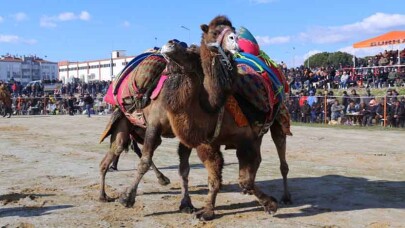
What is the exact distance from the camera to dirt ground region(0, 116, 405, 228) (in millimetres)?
5891

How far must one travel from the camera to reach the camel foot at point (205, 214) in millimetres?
5881

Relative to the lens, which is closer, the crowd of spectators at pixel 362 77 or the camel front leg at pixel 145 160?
the camel front leg at pixel 145 160

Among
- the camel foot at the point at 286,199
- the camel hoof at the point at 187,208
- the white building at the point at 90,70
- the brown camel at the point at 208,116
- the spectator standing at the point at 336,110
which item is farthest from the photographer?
the white building at the point at 90,70

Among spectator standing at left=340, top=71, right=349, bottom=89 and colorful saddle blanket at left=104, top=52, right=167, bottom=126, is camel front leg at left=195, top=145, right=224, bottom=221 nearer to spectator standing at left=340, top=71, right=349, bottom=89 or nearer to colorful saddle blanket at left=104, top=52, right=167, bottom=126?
colorful saddle blanket at left=104, top=52, right=167, bottom=126

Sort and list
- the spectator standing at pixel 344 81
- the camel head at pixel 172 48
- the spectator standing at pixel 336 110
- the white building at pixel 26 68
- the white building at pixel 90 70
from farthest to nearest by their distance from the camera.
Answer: the white building at pixel 26 68 → the white building at pixel 90 70 → the spectator standing at pixel 344 81 → the spectator standing at pixel 336 110 → the camel head at pixel 172 48

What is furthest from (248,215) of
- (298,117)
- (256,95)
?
(298,117)

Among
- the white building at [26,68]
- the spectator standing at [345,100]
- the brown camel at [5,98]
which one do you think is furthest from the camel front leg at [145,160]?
the white building at [26,68]

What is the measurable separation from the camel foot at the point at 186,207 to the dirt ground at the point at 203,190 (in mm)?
107

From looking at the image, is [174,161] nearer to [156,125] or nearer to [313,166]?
[313,166]

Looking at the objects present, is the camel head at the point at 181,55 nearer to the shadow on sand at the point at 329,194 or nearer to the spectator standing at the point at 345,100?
the shadow on sand at the point at 329,194

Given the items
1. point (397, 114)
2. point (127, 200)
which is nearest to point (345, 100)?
point (397, 114)

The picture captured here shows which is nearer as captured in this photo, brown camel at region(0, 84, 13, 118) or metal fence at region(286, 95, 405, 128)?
metal fence at region(286, 95, 405, 128)

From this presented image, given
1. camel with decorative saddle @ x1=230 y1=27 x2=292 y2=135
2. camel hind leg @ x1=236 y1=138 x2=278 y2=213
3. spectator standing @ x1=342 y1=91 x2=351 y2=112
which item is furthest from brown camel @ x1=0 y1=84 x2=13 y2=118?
camel hind leg @ x1=236 y1=138 x2=278 y2=213

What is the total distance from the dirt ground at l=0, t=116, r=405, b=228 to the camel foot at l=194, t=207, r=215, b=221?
0.09 meters
